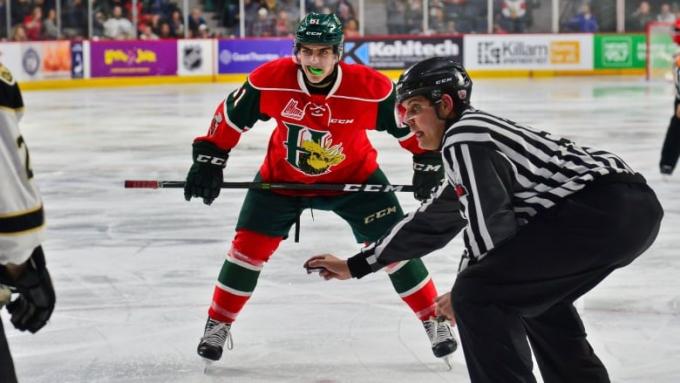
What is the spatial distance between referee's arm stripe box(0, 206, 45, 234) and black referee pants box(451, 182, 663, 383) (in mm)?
938

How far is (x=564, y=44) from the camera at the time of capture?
66.8ft

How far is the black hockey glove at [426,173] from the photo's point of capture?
411cm

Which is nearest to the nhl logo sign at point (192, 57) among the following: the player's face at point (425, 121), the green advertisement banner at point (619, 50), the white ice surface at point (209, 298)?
the green advertisement banner at point (619, 50)

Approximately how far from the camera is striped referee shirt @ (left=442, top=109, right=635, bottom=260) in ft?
8.65

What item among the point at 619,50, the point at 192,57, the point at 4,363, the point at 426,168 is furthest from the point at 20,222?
the point at 619,50

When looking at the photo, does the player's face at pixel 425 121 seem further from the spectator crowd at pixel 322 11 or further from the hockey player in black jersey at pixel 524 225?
the spectator crowd at pixel 322 11

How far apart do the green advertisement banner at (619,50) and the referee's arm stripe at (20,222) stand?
18844mm

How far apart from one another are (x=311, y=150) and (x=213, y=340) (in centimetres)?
68

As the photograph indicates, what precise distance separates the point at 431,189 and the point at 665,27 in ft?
55.2

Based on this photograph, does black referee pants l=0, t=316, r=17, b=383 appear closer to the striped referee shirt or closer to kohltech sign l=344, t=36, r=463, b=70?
the striped referee shirt

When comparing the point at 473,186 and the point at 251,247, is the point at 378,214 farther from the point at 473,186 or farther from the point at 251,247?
the point at 473,186

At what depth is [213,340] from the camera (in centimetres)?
397

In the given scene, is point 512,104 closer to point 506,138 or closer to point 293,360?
point 293,360

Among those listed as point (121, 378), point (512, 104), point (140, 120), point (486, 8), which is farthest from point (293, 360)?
point (486, 8)
